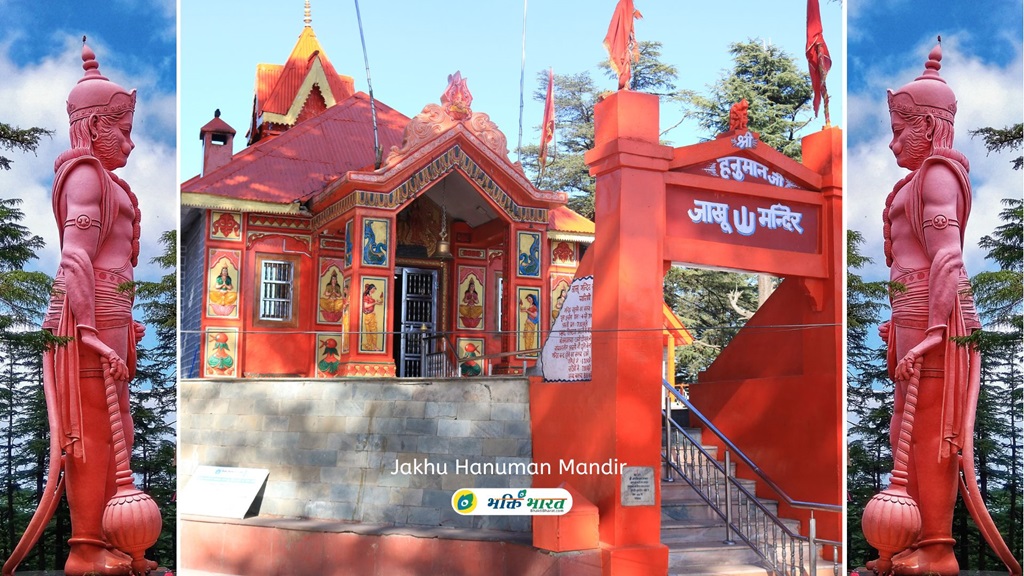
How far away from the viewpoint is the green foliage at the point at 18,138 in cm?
763

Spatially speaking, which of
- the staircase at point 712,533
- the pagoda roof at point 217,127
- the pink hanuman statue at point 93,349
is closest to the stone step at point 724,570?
the staircase at point 712,533

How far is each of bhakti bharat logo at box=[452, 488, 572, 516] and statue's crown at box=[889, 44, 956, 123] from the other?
13.5ft

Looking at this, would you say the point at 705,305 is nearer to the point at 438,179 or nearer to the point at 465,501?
the point at 438,179

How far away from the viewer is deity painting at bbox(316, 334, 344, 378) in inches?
573

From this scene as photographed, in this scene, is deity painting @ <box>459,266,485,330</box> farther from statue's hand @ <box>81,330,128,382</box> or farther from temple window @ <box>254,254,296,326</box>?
statue's hand @ <box>81,330,128,382</box>

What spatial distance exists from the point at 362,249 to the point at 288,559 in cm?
434

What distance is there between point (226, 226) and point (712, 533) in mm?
7800

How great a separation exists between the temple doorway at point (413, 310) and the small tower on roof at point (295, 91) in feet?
12.7

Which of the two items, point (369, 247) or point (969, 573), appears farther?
point (369, 247)

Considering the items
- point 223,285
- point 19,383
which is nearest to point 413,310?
point 223,285

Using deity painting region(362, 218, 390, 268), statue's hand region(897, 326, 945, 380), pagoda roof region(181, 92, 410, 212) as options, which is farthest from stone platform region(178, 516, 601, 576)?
pagoda roof region(181, 92, 410, 212)

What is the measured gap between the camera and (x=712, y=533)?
1012 centimetres

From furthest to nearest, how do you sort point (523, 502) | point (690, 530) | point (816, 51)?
point (690, 530) → point (816, 51) → point (523, 502)

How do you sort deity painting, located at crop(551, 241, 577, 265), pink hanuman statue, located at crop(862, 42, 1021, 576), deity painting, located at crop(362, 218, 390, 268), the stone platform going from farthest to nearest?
deity painting, located at crop(551, 241, 577, 265) → deity painting, located at crop(362, 218, 390, 268) → the stone platform → pink hanuman statue, located at crop(862, 42, 1021, 576)
